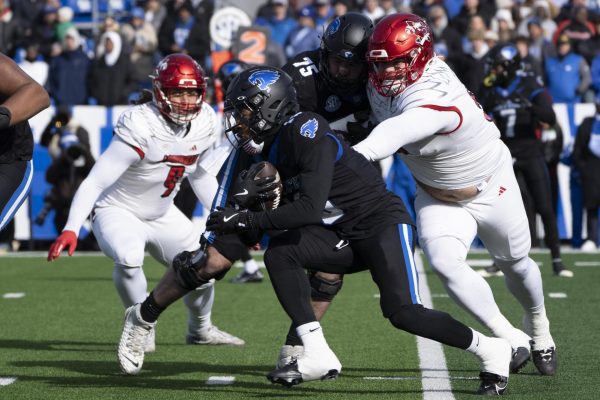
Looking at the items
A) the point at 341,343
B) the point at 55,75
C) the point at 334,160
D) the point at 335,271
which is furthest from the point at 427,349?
the point at 55,75

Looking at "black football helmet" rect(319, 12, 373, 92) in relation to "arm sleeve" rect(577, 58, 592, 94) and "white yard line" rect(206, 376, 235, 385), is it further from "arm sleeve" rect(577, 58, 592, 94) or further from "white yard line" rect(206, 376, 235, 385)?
"arm sleeve" rect(577, 58, 592, 94)

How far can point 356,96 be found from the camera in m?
5.71

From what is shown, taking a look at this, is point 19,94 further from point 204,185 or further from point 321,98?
point 204,185

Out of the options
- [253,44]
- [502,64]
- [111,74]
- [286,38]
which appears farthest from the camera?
[286,38]

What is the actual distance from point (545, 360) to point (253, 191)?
1777 mm

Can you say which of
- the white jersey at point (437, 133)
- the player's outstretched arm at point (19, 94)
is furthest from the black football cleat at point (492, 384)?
the player's outstretched arm at point (19, 94)

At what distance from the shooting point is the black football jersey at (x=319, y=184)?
16.1 feet

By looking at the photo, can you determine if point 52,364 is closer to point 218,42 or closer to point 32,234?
point 32,234

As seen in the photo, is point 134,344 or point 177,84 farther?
point 177,84

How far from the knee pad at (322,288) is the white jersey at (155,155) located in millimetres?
1437

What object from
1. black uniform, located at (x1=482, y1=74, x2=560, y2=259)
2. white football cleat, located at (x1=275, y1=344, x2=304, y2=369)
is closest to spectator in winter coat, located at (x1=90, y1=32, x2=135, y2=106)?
black uniform, located at (x1=482, y1=74, x2=560, y2=259)

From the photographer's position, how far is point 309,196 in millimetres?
4906

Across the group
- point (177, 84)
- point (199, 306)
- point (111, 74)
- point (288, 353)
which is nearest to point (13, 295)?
point (199, 306)

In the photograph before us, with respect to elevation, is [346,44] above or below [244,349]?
above
